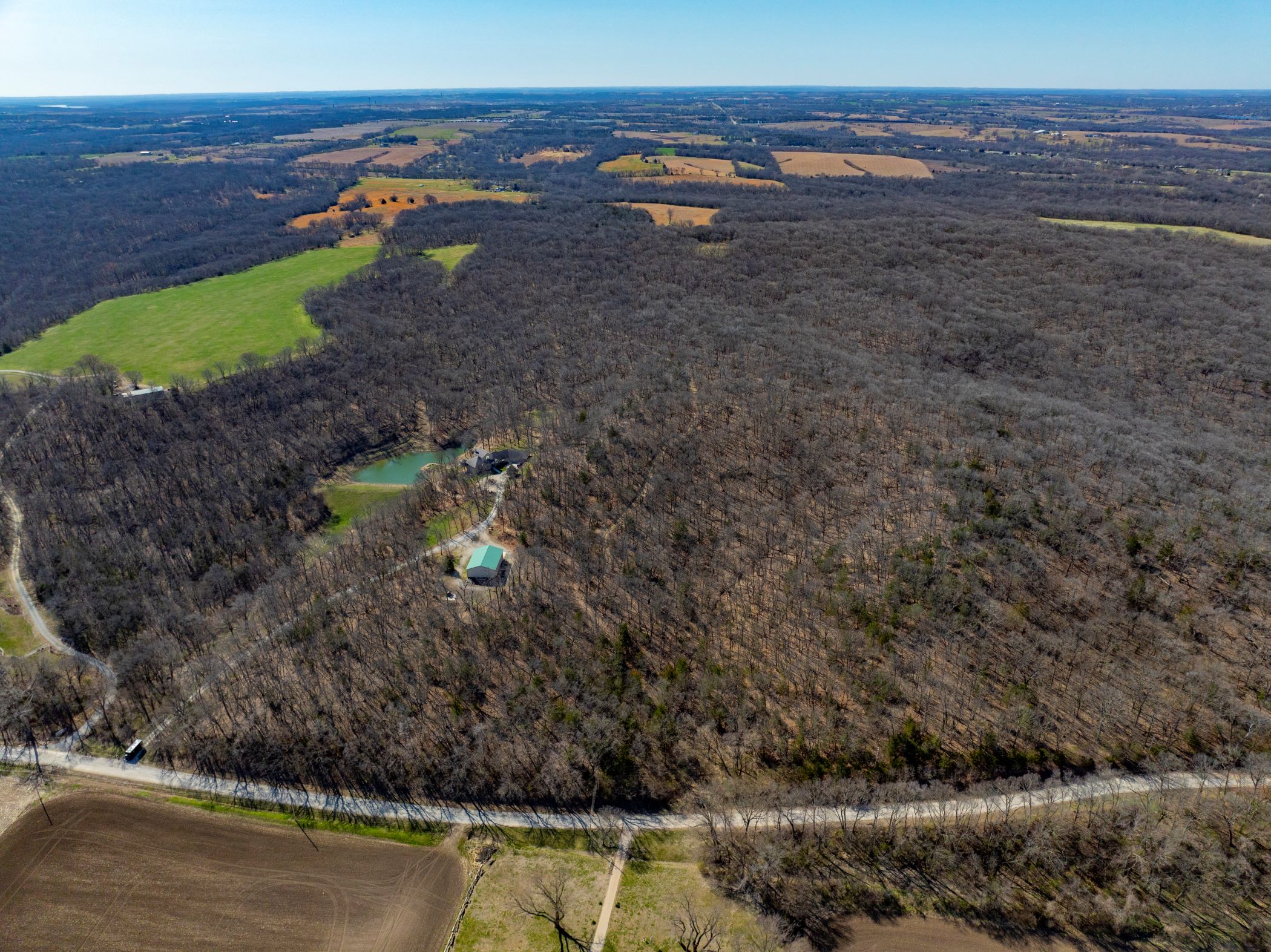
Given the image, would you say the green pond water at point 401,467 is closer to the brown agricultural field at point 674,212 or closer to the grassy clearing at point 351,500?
the grassy clearing at point 351,500

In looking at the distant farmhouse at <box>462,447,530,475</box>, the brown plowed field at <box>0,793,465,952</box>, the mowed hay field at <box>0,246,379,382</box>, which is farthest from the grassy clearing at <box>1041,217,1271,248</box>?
the brown plowed field at <box>0,793,465,952</box>

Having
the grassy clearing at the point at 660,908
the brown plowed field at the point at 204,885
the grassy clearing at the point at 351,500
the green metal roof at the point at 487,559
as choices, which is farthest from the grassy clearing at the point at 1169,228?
the brown plowed field at the point at 204,885

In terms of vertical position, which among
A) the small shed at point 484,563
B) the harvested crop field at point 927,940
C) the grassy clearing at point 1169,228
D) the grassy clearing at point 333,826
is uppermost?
the grassy clearing at point 1169,228

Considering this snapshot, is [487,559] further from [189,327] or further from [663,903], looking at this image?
[189,327]

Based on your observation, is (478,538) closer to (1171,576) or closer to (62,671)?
(62,671)

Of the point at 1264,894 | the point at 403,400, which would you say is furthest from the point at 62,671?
the point at 1264,894
